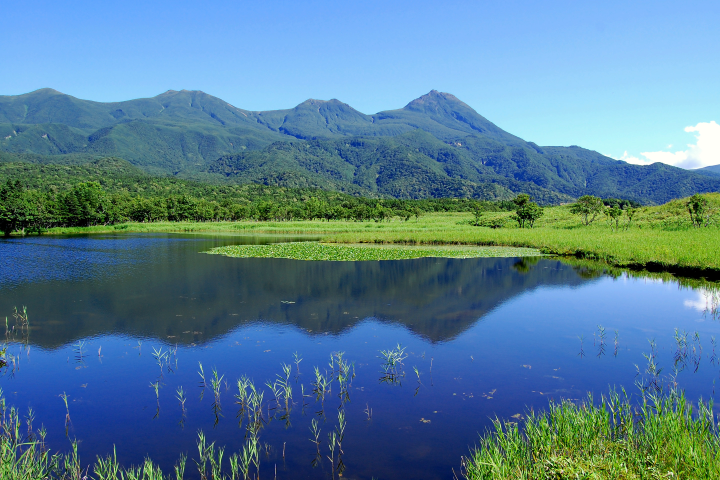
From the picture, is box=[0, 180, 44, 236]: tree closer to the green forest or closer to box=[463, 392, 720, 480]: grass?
the green forest

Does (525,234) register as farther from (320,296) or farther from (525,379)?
(525,379)

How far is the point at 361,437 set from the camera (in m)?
8.16

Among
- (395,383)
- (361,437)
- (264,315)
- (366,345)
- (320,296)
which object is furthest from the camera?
(320,296)

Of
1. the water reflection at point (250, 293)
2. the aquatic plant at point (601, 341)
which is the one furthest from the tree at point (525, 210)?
the aquatic plant at point (601, 341)

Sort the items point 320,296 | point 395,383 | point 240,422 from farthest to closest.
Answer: point 320,296
point 395,383
point 240,422

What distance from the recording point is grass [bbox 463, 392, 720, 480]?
18.5 feet

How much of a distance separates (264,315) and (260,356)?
4.81 meters

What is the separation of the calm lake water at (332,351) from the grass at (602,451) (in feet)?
4.78

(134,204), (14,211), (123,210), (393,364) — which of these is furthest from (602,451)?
(134,204)

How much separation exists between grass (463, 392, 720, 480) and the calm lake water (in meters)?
1.46

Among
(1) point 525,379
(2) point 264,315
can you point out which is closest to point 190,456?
(1) point 525,379

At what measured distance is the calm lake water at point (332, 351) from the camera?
8180 mm

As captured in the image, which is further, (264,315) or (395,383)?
(264,315)

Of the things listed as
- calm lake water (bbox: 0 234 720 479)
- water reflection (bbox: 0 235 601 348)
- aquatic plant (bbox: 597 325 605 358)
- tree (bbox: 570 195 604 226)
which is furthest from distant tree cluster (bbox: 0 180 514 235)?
aquatic plant (bbox: 597 325 605 358)
